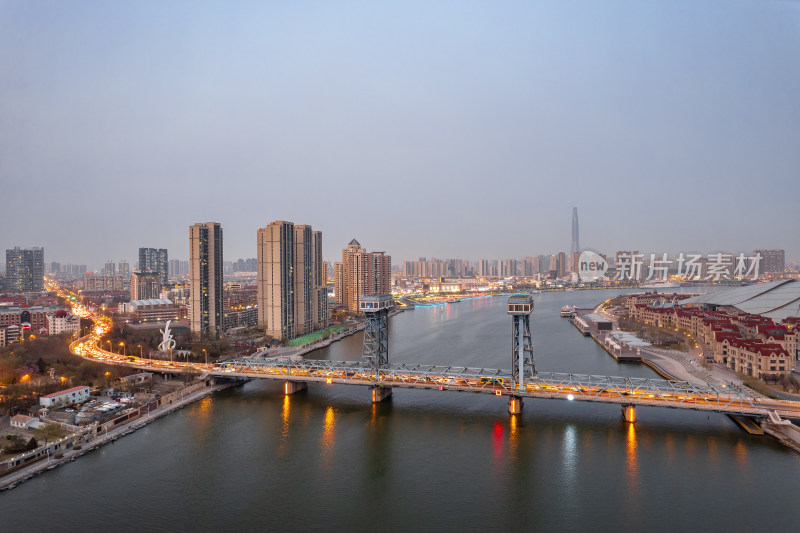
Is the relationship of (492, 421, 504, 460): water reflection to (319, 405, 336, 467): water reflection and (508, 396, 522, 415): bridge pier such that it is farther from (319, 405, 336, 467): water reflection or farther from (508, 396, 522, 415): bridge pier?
(319, 405, 336, 467): water reflection

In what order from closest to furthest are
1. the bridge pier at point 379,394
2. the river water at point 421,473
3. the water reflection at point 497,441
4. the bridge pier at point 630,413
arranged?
the river water at point 421,473 < the water reflection at point 497,441 < the bridge pier at point 630,413 < the bridge pier at point 379,394

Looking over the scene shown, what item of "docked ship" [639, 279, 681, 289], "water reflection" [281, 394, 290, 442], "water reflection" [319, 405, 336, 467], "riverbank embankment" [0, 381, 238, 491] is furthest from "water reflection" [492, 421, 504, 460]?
"docked ship" [639, 279, 681, 289]

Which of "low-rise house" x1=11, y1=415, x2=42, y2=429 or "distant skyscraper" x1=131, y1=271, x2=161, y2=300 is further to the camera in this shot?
"distant skyscraper" x1=131, y1=271, x2=161, y2=300

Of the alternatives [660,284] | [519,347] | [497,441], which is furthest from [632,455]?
[660,284]

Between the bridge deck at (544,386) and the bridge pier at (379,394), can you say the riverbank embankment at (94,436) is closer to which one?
the bridge deck at (544,386)

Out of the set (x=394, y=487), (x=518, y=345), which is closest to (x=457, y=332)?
(x=518, y=345)

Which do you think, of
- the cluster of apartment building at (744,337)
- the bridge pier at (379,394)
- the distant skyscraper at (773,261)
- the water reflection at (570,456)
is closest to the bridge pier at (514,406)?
the water reflection at (570,456)

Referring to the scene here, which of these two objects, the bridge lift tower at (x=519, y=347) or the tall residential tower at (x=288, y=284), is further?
the tall residential tower at (x=288, y=284)

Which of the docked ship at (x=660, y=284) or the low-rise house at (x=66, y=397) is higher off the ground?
the docked ship at (x=660, y=284)
